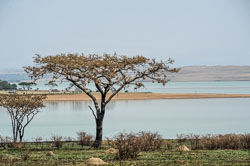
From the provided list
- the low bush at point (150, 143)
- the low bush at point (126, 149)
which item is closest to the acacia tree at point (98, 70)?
the low bush at point (150, 143)

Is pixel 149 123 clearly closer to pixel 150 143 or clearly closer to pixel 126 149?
pixel 150 143

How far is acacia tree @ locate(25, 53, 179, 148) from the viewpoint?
22.5m

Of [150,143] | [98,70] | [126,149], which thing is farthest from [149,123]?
[126,149]

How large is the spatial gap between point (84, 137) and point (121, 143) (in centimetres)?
913

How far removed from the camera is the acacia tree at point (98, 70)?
22.5 m

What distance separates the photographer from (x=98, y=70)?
22.8 m

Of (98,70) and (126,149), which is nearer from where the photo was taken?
(126,149)

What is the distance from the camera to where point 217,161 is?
1416 centimetres

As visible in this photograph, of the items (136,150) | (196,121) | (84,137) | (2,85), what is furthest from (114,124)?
(2,85)

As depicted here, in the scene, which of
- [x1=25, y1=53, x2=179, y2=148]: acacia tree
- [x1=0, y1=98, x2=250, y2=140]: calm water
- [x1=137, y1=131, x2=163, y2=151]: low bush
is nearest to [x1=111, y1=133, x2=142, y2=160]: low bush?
[x1=137, y1=131, x2=163, y2=151]: low bush

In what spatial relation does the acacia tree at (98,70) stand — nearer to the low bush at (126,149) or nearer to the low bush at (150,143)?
the low bush at (150,143)

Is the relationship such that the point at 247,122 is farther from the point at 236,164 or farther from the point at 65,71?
the point at 236,164

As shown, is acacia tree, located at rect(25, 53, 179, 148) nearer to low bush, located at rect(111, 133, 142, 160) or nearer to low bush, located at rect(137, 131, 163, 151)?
low bush, located at rect(137, 131, 163, 151)

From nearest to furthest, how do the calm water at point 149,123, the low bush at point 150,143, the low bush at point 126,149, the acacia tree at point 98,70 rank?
the low bush at point 126,149, the low bush at point 150,143, the acacia tree at point 98,70, the calm water at point 149,123
